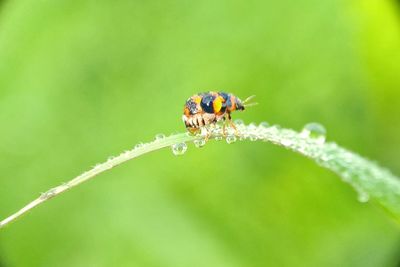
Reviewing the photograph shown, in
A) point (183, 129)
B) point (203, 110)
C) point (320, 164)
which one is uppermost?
point (183, 129)

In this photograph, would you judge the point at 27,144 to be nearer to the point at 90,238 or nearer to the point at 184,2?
the point at 90,238

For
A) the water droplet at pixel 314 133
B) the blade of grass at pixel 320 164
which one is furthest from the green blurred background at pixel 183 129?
the blade of grass at pixel 320 164

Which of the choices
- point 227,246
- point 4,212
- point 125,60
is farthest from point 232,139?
point 4,212

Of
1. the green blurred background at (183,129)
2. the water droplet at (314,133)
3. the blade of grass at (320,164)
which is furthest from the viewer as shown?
the green blurred background at (183,129)

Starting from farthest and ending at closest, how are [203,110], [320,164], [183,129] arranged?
[183,129] → [203,110] → [320,164]

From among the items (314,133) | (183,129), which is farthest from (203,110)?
(183,129)

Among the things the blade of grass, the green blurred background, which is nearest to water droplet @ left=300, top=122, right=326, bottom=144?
the blade of grass

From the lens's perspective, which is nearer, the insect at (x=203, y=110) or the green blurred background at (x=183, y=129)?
the insect at (x=203, y=110)

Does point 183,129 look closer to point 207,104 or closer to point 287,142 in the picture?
point 207,104

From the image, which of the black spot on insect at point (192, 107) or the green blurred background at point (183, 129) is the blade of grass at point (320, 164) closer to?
the black spot on insect at point (192, 107)
